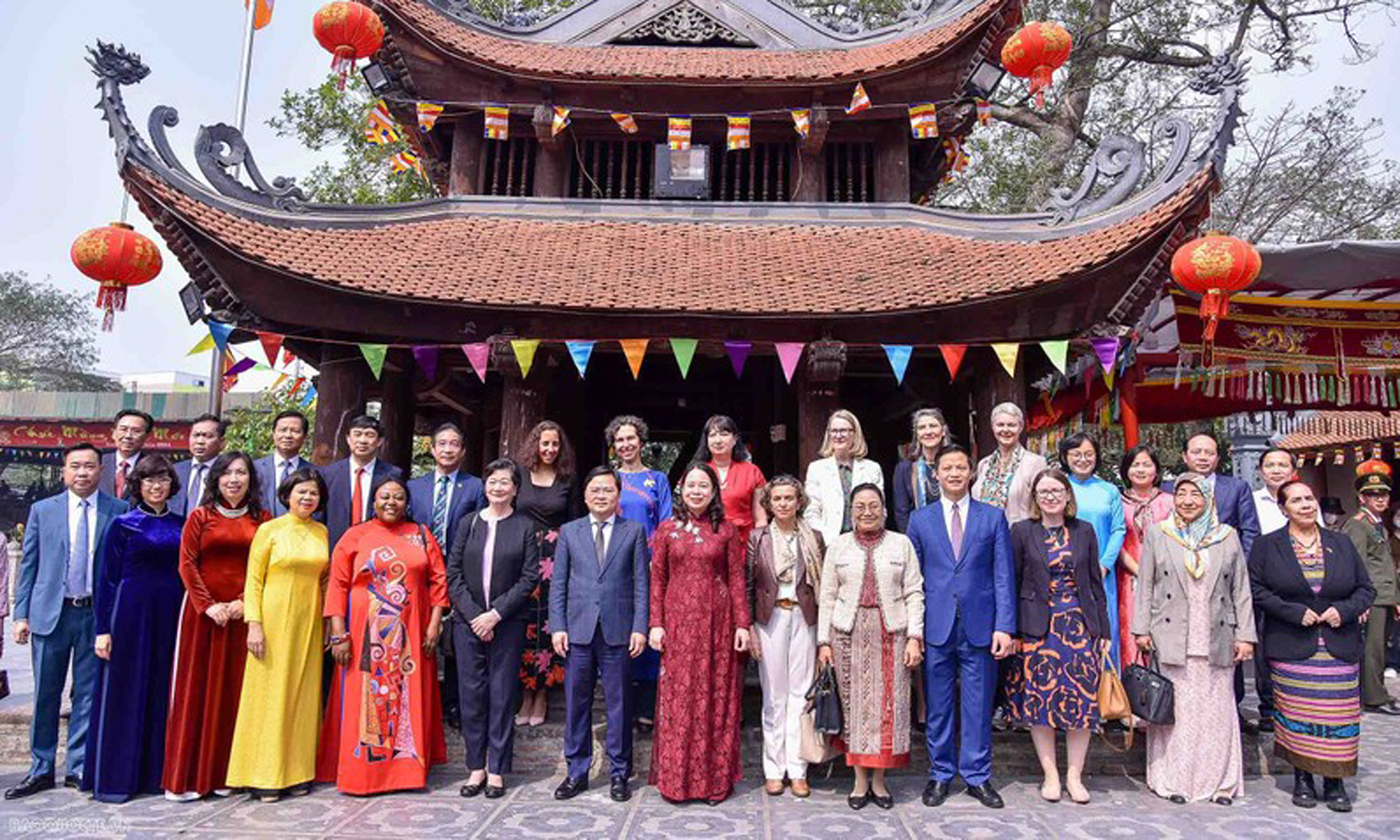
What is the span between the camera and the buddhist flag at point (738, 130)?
328 inches

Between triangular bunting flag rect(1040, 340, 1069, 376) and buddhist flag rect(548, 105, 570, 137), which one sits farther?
buddhist flag rect(548, 105, 570, 137)

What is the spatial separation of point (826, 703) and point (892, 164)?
5.93 metres

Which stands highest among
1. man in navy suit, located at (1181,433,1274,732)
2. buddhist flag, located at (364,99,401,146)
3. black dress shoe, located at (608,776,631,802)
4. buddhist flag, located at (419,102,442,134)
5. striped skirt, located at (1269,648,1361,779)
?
buddhist flag, located at (364,99,401,146)

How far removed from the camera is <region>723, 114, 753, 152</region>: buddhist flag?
833 cm

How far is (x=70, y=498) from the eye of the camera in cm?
472

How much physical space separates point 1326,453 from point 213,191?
55.7 ft

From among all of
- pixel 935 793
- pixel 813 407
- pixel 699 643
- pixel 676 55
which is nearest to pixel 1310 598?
A: pixel 935 793

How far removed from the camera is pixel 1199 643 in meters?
4.43

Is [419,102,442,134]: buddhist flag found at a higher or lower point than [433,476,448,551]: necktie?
higher

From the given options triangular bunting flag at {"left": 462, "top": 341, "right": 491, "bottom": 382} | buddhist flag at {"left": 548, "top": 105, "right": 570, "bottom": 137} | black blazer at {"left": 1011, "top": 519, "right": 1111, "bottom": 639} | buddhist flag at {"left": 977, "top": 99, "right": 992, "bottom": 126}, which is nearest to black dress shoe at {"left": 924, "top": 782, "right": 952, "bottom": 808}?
black blazer at {"left": 1011, "top": 519, "right": 1111, "bottom": 639}

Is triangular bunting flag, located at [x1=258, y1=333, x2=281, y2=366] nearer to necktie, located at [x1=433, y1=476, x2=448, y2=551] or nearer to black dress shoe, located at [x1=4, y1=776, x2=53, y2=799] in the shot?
necktie, located at [x1=433, y1=476, x2=448, y2=551]

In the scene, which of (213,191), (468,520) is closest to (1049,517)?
(468,520)

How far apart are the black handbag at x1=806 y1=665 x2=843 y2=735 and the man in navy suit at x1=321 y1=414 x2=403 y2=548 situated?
256 cm

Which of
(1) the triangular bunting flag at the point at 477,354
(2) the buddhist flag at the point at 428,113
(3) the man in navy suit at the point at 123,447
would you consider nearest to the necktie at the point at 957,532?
(1) the triangular bunting flag at the point at 477,354
